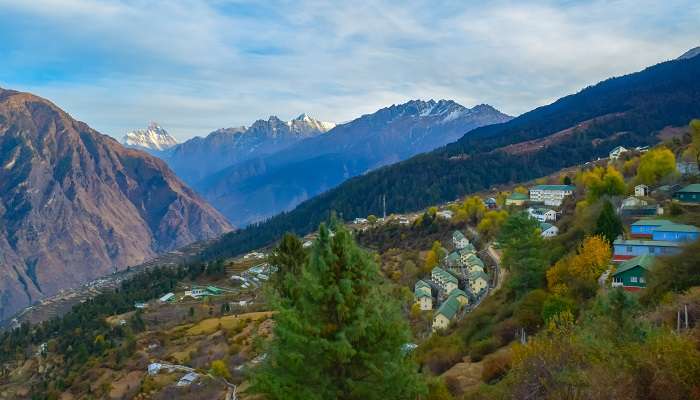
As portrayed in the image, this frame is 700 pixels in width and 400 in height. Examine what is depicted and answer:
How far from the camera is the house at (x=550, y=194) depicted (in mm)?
88125

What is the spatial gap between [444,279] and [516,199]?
3890 cm

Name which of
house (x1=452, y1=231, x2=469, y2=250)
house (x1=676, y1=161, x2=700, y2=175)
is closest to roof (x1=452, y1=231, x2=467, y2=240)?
house (x1=452, y1=231, x2=469, y2=250)

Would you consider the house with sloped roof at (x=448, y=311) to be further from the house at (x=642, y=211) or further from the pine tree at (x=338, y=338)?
the pine tree at (x=338, y=338)

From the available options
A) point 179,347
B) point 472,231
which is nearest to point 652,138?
point 472,231

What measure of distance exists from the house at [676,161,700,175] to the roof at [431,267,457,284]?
1042 inches

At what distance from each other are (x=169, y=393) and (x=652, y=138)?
569ft

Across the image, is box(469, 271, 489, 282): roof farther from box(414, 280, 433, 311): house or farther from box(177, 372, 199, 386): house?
box(177, 372, 199, 386): house

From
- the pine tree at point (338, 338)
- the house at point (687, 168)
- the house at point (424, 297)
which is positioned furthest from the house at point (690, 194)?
the pine tree at point (338, 338)

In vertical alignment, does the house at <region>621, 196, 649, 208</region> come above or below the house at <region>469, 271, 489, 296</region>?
above

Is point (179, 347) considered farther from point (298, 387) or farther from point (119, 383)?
point (298, 387)

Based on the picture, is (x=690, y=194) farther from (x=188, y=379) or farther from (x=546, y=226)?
(x=188, y=379)

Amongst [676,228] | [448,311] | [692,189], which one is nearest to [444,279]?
[448,311]

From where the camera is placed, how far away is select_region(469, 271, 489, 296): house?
184 ft

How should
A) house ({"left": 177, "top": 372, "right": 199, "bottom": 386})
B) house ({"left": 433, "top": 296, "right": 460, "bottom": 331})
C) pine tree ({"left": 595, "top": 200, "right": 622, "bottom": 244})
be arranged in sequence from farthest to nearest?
house ({"left": 433, "top": 296, "right": 460, "bottom": 331}) → house ({"left": 177, "top": 372, "right": 199, "bottom": 386}) → pine tree ({"left": 595, "top": 200, "right": 622, "bottom": 244})
